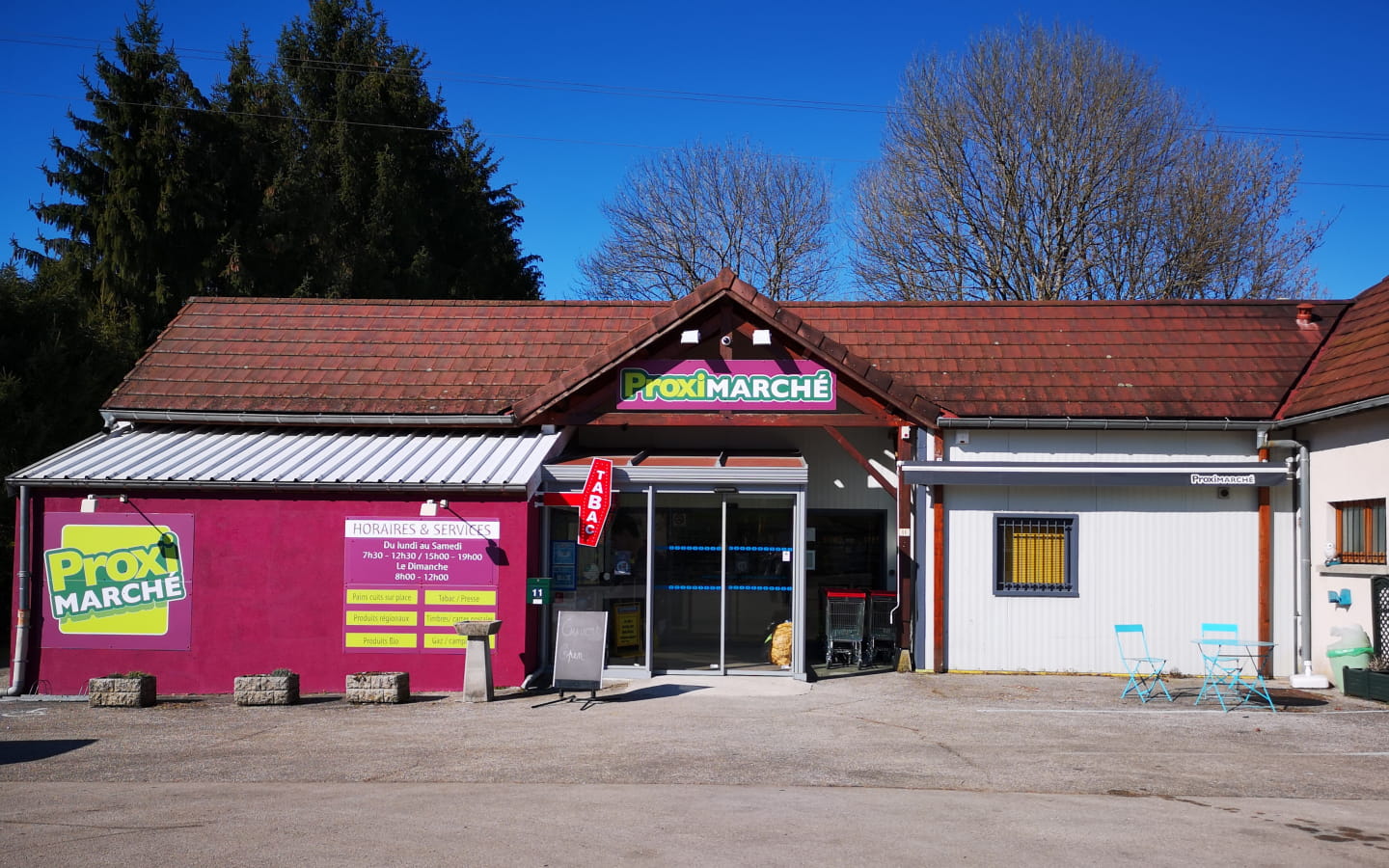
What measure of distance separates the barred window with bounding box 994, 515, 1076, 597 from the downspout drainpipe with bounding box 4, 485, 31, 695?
41.4 feet

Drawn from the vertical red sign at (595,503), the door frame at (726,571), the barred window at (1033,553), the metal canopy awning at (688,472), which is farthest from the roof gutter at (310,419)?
the barred window at (1033,553)

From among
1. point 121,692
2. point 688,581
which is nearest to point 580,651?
point 688,581

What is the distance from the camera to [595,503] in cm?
1488

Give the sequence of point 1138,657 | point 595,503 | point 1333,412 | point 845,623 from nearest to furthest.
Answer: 1. point 1333,412
2. point 595,503
3. point 1138,657
4. point 845,623

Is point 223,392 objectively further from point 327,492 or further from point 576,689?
point 576,689

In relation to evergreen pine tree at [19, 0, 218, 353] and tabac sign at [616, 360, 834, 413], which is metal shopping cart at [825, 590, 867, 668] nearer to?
tabac sign at [616, 360, 834, 413]

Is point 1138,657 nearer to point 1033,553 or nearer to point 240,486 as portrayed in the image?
point 1033,553

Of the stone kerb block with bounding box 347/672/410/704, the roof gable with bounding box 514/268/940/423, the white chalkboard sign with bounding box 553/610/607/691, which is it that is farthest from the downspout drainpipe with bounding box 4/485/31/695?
the white chalkboard sign with bounding box 553/610/607/691

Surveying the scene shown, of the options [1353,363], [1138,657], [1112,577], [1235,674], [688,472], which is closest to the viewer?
[1235,674]

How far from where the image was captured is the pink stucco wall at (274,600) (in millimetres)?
14438

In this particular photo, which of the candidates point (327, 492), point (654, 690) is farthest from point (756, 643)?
point (327, 492)

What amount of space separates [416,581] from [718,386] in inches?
192

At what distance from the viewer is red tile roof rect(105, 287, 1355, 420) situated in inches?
627

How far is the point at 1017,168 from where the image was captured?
1227 inches
